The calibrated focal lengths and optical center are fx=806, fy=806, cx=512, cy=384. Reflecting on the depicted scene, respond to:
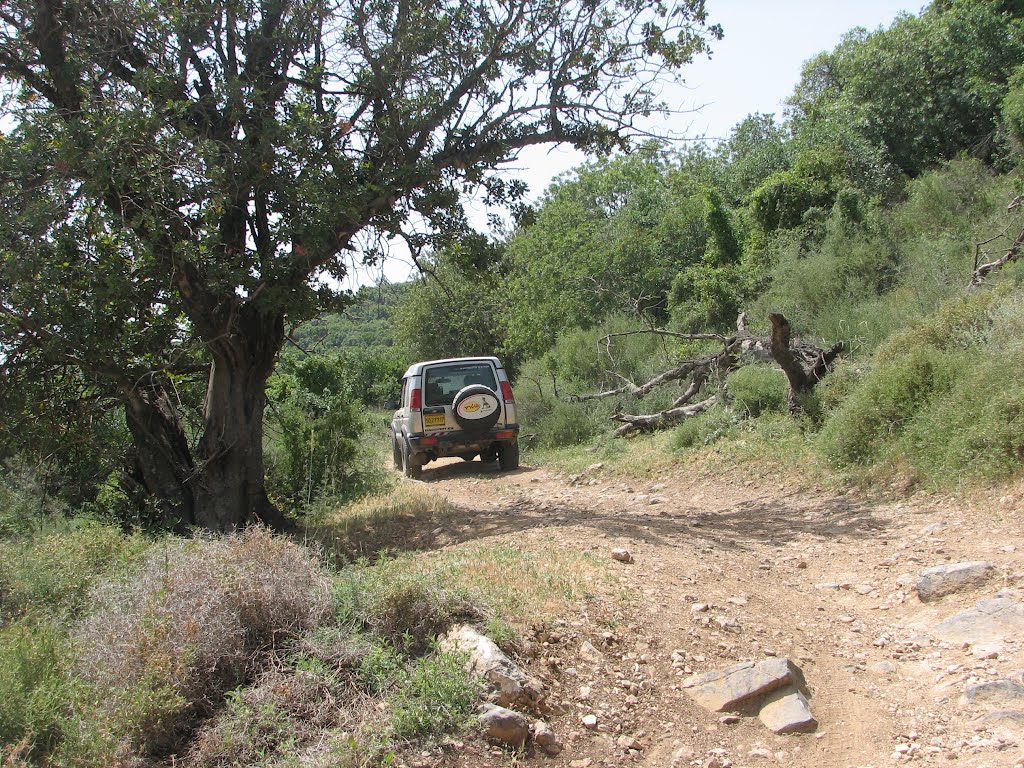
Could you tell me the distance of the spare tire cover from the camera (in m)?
13.3

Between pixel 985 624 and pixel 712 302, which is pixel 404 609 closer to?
pixel 985 624

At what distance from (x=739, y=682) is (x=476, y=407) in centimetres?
938

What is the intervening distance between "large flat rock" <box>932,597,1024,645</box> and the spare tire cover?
9.02 meters

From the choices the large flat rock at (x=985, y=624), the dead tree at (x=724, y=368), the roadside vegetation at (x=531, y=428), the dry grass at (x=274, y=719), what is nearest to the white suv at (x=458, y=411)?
the roadside vegetation at (x=531, y=428)

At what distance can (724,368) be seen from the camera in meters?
13.6

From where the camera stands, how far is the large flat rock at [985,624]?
459 cm

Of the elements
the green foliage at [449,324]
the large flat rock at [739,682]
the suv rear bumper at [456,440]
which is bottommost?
the large flat rock at [739,682]

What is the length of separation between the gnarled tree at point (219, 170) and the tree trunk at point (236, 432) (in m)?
0.02

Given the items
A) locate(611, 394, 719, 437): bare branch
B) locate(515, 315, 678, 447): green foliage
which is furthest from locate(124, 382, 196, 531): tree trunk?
locate(611, 394, 719, 437): bare branch

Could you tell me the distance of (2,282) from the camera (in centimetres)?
731

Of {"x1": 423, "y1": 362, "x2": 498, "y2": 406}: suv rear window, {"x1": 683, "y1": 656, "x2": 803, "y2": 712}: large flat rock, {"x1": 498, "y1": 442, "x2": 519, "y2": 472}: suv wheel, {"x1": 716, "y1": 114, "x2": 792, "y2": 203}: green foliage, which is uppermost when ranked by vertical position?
{"x1": 716, "y1": 114, "x2": 792, "y2": 203}: green foliage

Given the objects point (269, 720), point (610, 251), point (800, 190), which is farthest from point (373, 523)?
point (610, 251)

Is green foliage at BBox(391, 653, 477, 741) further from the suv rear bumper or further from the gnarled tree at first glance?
the suv rear bumper

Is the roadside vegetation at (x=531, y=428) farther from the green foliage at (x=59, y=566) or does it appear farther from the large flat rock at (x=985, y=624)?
the large flat rock at (x=985, y=624)
